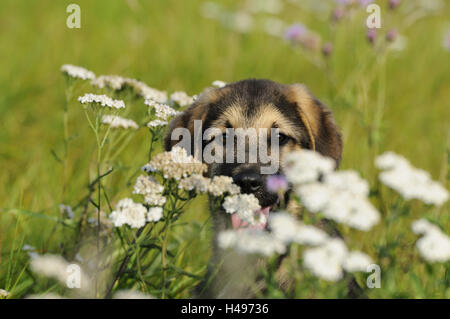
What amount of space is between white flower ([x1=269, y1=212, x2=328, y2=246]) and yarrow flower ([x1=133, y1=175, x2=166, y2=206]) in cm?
53

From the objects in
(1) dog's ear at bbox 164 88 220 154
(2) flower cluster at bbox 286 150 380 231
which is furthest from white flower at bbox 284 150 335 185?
(1) dog's ear at bbox 164 88 220 154

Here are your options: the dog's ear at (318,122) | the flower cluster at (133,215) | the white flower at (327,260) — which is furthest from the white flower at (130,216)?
the dog's ear at (318,122)

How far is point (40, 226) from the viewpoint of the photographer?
3.68 m

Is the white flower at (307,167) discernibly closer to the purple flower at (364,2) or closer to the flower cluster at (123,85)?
the flower cluster at (123,85)

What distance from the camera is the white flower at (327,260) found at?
1545mm

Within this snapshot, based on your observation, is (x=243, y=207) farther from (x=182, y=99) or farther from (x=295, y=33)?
(x=295, y=33)

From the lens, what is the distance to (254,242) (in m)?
1.77

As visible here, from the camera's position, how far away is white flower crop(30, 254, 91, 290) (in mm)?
2625

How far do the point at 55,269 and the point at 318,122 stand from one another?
206 centimetres

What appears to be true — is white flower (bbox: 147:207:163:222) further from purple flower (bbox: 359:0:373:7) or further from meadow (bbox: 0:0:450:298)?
purple flower (bbox: 359:0:373:7)

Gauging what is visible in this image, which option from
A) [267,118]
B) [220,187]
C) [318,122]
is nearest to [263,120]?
[267,118]
